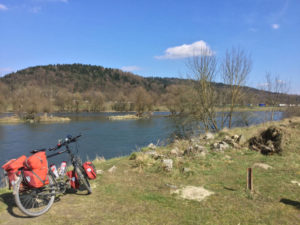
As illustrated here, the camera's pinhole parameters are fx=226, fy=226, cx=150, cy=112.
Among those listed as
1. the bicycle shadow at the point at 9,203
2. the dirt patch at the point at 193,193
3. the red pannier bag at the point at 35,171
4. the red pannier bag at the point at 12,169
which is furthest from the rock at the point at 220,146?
the red pannier bag at the point at 12,169

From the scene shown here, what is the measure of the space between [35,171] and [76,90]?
144 meters

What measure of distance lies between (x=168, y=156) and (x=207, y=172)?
1.65m

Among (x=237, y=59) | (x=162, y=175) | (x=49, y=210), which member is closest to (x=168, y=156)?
(x=162, y=175)

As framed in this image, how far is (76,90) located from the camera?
140375mm

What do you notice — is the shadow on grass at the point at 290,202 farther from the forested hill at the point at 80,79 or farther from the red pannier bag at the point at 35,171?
the forested hill at the point at 80,79

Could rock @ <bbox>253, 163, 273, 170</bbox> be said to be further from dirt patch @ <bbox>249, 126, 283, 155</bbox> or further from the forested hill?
the forested hill

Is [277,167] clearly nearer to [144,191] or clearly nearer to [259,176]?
[259,176]

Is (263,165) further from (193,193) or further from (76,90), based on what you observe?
(76,90)

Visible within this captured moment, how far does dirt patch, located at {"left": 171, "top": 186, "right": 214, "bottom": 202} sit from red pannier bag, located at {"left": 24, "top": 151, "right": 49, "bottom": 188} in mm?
2654

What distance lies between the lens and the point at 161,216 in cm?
384

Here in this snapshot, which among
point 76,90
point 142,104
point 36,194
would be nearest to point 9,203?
point 36,194

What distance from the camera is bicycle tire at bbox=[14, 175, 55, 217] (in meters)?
3.74

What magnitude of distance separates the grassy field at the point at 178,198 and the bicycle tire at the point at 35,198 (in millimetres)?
124

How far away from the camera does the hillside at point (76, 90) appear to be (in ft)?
202
